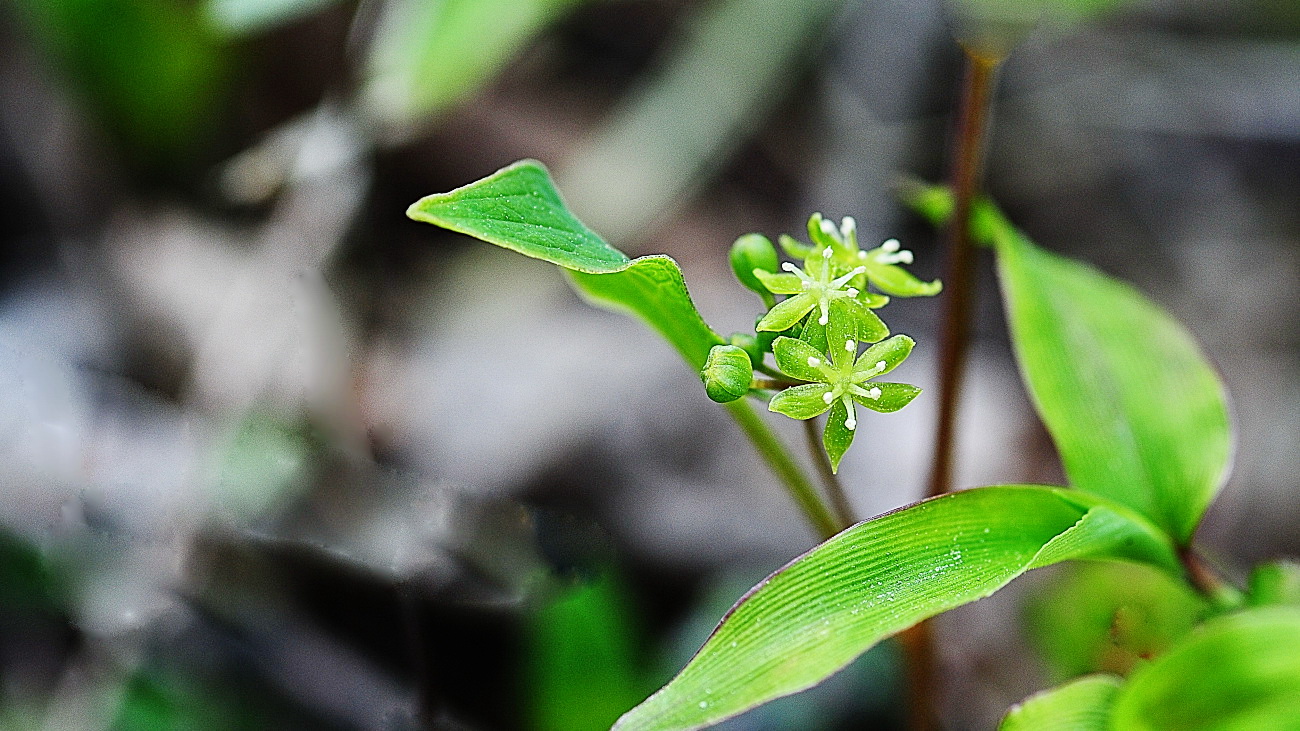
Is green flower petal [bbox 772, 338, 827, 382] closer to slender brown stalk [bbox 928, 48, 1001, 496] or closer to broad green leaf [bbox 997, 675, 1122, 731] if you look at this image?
broad green leaf [bbox 997, 675, 1122, 731]

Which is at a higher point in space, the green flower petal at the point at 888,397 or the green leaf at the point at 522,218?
the green leaf at the point at 522,218

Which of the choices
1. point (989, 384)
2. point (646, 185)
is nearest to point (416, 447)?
point (646, 185)

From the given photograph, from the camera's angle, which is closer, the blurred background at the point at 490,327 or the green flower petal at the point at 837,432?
the green flower petal at the point at 837,432

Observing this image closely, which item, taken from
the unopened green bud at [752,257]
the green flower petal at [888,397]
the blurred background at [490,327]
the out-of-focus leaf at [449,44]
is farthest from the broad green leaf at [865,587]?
the out-of-focus leaf at [449,44]

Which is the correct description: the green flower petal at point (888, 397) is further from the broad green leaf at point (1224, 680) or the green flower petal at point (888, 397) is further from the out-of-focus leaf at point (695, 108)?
the out-of-focus leaf at point (695, 108)

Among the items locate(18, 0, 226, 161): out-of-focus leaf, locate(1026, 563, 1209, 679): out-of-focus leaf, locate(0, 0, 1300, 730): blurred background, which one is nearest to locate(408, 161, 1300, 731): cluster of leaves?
locate(1026, 563, 1209, 679): out-of-focus leaf

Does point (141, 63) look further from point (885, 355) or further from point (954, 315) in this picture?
point (885, 355)

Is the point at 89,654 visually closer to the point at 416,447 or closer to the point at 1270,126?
the point at 416,447
